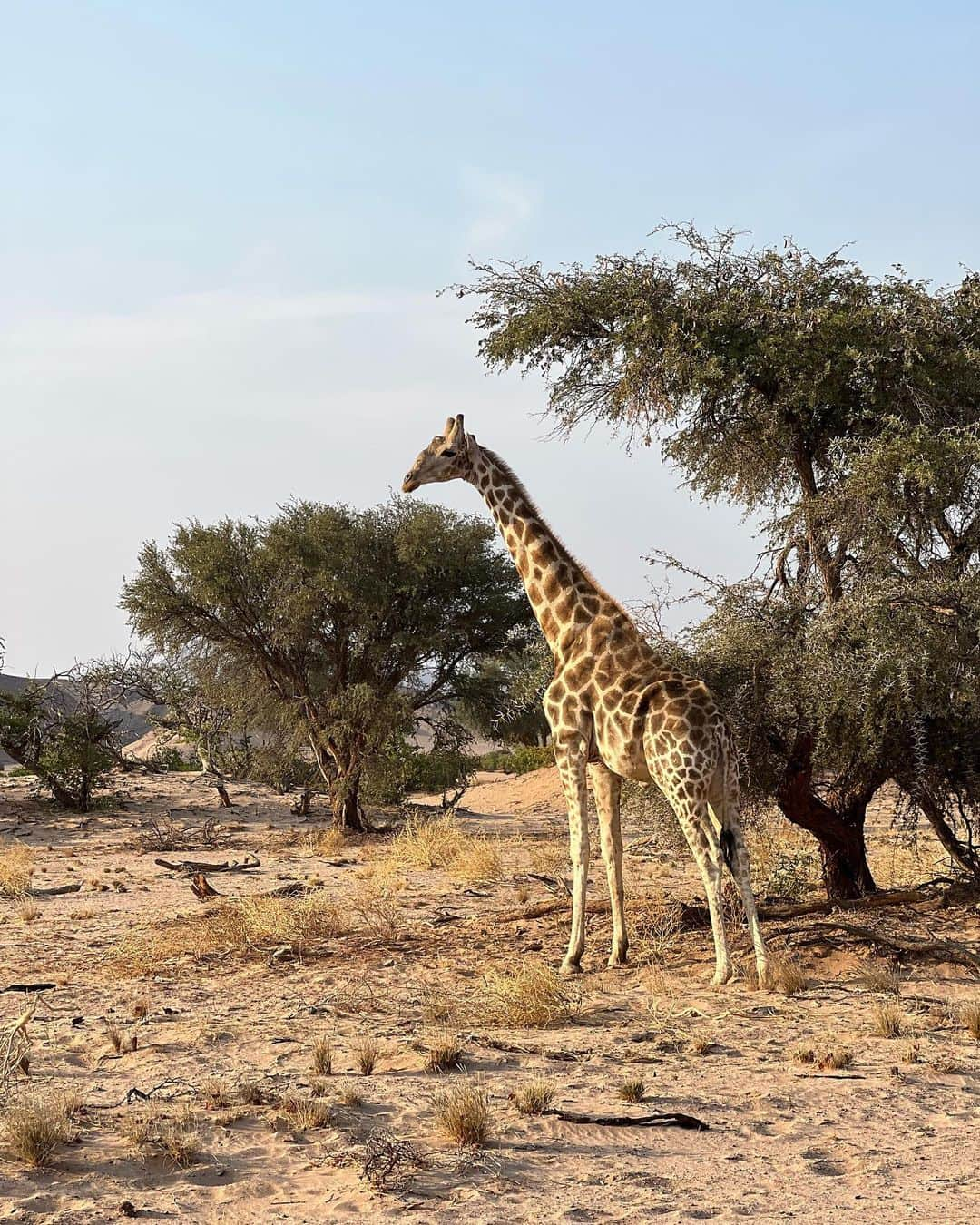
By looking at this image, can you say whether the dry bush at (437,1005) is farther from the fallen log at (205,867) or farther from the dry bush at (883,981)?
the fallen log at (205,867)

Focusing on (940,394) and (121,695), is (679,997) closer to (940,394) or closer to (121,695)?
(940,394)

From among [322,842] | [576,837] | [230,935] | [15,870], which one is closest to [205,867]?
[15,870]

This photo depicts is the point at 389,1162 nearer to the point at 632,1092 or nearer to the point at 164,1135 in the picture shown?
the point at 164,1135

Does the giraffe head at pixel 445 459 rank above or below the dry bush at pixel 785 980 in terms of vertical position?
above

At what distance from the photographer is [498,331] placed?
12367mm

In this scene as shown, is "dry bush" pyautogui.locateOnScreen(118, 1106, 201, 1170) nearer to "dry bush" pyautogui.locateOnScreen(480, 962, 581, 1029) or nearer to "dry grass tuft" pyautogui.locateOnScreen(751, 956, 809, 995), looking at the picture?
"dry bush" pyautogui.locateOnScreen(480, 962, 581, 1029)

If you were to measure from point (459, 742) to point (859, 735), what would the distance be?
43.3ft

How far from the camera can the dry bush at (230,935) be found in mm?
10594

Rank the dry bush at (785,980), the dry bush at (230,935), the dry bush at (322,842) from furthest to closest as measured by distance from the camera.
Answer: the dry bush at (322,842) → the dry bush at (230,935) → the dry bush at (785,980)

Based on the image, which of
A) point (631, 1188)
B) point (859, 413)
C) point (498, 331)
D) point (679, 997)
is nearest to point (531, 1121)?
point (631, 1188)

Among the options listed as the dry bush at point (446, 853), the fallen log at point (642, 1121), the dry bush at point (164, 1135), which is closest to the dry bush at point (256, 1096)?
the dry bush at point (164, 1135)

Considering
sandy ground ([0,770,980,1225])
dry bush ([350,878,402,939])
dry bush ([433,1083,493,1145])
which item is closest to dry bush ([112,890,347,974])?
sandy ground ([0,770,980,1225])

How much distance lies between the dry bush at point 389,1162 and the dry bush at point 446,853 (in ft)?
29.0

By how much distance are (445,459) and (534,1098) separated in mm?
6027
